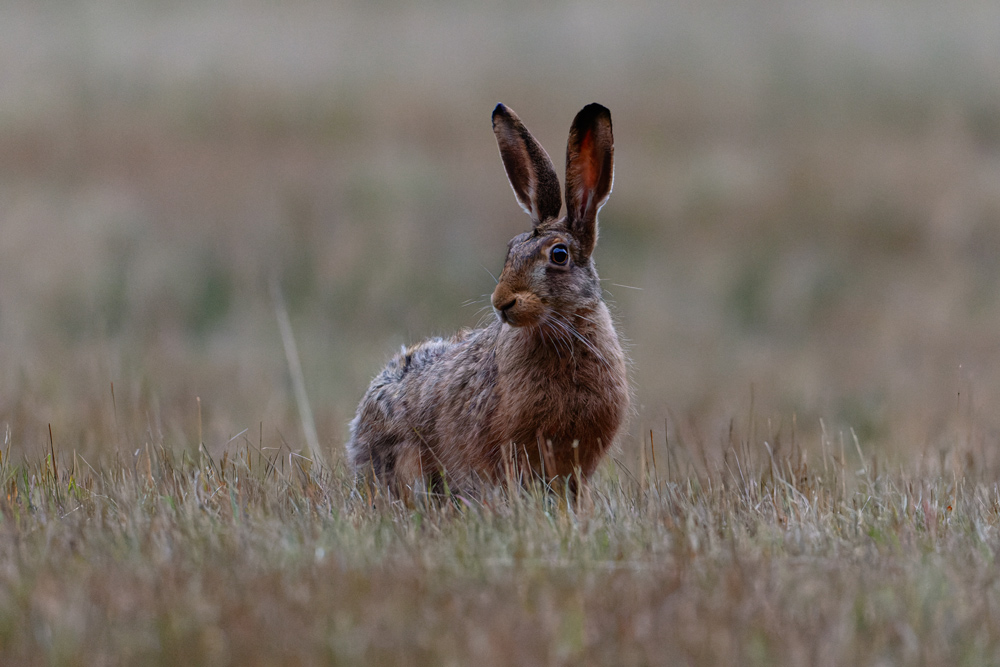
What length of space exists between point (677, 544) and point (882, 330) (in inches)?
359

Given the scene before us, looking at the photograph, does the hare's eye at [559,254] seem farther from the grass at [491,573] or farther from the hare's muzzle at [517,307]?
the grass at [491,573]

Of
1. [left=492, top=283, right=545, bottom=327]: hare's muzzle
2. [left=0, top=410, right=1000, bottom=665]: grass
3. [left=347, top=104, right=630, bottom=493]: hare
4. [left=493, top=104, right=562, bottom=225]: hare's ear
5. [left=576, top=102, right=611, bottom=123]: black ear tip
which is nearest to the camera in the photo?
[left=0, top=410, right=1000, bottom=665]: grass

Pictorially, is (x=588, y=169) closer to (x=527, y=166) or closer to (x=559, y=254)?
(x=527, y=166)

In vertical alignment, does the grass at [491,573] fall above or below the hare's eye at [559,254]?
below

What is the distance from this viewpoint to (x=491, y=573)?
365cm

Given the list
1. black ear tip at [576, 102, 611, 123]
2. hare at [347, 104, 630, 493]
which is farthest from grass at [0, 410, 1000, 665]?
black ear tip at [576, 102, 611, 123]

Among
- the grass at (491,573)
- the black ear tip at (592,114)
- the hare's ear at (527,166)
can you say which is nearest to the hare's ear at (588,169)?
the black ear tip at (592,114)

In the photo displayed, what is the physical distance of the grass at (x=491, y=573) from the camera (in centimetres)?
304

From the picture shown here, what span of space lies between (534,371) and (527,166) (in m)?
1.06

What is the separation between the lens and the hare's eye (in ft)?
18.4

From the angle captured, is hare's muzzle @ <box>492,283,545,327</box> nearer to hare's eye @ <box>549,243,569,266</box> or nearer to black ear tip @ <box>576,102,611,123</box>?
hare's eye @ <box>549,243,569,266</box>

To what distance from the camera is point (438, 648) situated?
9.78 feet

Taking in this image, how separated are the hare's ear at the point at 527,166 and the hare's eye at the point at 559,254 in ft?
1.00

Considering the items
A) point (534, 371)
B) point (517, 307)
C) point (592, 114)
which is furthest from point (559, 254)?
point (592, 114)
